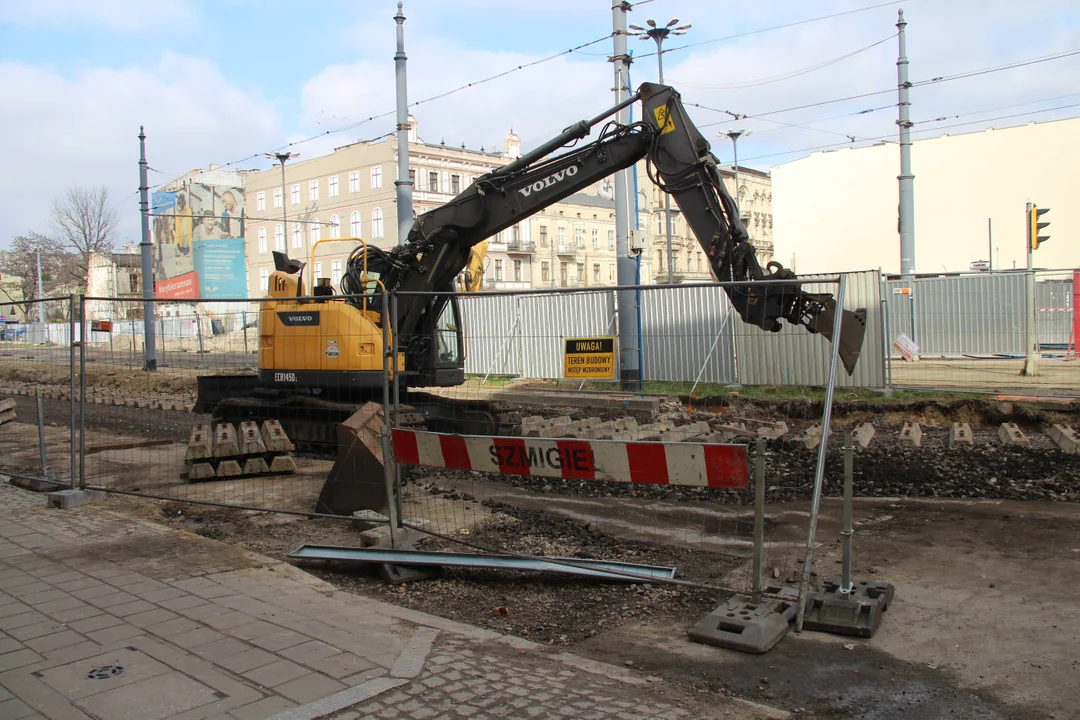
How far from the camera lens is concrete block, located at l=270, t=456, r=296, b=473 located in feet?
31.9

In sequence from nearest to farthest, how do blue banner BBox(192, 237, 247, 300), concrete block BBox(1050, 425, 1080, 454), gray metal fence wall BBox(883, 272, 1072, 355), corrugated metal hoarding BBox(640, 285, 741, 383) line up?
1. corrugated metal hoarding BBox(640, 285, 741, 383)
2. concrete block BBox(1050, 425, 1080, 454)
3. gray metal fence wall BBox(883, 272, 1072, 355)
4. blue banner BBox(192, 237, 247, 300)

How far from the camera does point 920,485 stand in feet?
26.9

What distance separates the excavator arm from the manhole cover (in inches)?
151

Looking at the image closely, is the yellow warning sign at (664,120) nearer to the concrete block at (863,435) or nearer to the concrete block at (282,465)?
the concrete block at (863,435)

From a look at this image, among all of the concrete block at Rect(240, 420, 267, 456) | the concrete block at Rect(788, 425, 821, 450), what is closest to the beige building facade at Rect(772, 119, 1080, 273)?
the concrete block at Rect(788, 425, 821, 450)

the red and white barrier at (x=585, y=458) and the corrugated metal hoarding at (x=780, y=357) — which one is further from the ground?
the corrugated metal hoarding at (x=780, y=357)

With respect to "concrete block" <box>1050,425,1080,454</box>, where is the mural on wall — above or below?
above

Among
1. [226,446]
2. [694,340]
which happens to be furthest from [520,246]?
[694,340]

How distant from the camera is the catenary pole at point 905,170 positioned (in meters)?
18.6

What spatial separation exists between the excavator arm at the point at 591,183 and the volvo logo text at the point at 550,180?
12 millimetres

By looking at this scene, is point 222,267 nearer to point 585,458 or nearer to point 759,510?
point 585,458

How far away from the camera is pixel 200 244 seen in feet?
214

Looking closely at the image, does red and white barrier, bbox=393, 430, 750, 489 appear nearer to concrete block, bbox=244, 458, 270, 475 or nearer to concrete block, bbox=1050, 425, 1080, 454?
concrete block, bbox=244, 458, 270, 475

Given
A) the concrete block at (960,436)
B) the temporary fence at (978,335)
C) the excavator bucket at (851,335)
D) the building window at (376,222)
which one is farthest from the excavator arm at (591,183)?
the building window at (376,222)
